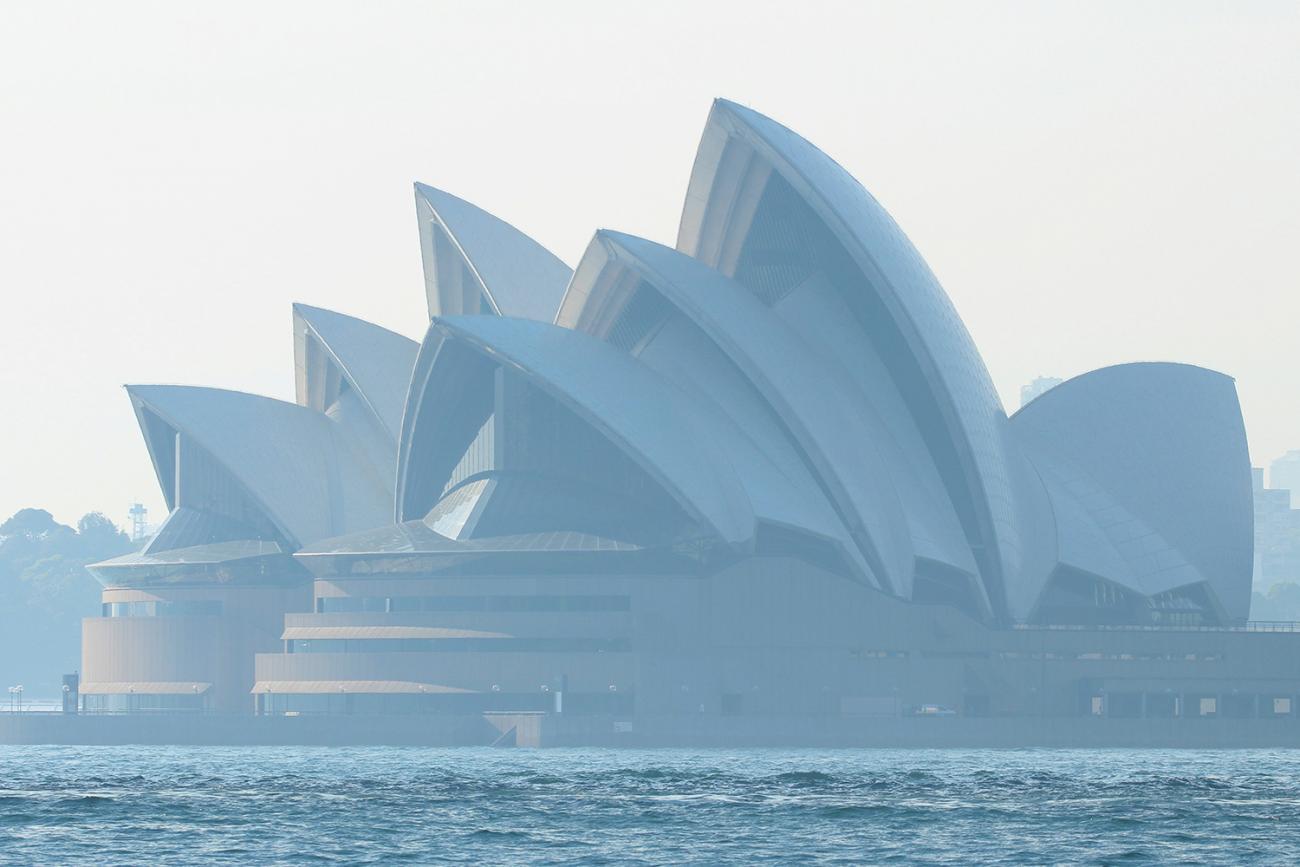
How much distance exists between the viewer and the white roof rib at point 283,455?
115 m

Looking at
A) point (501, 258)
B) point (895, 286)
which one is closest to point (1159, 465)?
point (895, 286)

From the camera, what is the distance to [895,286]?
102m

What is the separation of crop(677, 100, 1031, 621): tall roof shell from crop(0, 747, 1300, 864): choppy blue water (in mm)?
13522

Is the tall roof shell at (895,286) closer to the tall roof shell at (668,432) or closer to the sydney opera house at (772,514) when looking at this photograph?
the sydney opera house at (772,514)

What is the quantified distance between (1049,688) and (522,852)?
2056 inches

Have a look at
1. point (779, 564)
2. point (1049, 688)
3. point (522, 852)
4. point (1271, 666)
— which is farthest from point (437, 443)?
point (522, 852)

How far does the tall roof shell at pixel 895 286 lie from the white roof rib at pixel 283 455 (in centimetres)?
2025

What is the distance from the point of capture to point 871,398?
106000 mm

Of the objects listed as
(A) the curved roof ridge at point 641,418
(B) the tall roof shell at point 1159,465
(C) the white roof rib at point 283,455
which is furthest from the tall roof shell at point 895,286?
(C) the white roof rib at point 283,455

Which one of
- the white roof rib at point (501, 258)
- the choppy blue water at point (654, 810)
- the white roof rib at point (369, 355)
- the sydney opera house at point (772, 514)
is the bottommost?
the choppy blue water at point (654, 810)

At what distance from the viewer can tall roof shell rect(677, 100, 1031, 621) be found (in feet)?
335

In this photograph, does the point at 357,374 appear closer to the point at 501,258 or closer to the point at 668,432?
the point at 501,258

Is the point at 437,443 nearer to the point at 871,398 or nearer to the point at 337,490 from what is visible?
the point at 337,490

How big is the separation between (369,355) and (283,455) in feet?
18.7
